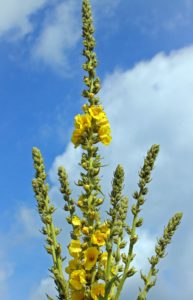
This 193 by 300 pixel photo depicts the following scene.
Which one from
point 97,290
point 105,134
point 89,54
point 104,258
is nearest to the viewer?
point 97,290

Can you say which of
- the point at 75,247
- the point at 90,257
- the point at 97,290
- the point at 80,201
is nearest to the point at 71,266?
the point at 75,247

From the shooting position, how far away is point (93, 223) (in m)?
5.40

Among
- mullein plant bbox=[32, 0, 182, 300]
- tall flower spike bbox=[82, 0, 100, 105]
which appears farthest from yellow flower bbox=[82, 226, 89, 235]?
tall flower spike bbox=[82, 0, 100, 105]

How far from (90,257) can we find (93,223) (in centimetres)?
41

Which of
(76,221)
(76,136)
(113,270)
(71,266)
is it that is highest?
(76,136)

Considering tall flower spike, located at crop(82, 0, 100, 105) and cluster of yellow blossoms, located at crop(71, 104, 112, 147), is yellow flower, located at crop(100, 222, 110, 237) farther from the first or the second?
tall flower spike, located at crop(82, 0, 100, 105)

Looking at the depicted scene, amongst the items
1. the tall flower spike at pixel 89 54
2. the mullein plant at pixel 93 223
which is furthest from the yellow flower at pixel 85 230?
the tall flower spike at pixel 89 54

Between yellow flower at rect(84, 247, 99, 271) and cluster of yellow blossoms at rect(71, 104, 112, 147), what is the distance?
1.47m

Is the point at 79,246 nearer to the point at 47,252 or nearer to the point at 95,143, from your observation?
the point at 47,252

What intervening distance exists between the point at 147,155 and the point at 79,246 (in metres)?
1.42

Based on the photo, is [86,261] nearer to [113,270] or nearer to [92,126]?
[113,270]

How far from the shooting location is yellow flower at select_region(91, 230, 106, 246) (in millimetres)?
5262

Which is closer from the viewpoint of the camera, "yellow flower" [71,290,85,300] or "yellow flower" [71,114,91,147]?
"yellow flower" [71,290,85,300]

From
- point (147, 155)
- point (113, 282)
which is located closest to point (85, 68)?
point (147, 155)
